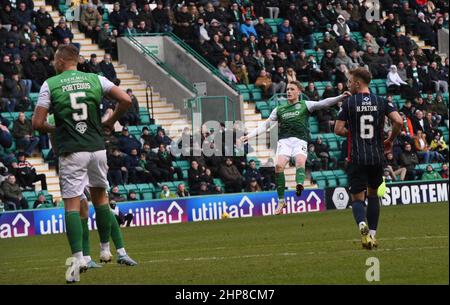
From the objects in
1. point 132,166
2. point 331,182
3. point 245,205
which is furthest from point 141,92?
point 245,205

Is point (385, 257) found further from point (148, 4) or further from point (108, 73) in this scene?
point (148, 4)

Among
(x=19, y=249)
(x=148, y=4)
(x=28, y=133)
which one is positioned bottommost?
(x=19, y=249)

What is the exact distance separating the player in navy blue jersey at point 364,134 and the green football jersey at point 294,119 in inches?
201

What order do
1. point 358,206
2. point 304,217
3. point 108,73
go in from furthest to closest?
point 108,73, point 304,217, point 358,206

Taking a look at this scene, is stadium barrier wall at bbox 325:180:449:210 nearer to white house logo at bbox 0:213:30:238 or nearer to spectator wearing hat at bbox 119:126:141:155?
spectator wearing hat at bbox 119:126:141:155

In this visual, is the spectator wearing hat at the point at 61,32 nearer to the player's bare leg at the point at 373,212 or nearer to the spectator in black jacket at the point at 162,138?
the spectator in black jacket at the point at 162,138

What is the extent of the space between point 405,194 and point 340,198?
214 cm

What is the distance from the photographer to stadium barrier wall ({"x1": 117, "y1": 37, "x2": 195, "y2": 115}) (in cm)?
3659

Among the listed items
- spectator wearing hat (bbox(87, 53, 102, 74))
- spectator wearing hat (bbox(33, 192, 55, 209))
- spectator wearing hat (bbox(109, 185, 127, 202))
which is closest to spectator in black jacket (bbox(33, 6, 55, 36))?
spectator wearing hat (bbox(87, 53, 102, 74))

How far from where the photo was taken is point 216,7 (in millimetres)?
39156

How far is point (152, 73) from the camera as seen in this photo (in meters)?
37.0

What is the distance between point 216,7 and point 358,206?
2496 centimetres

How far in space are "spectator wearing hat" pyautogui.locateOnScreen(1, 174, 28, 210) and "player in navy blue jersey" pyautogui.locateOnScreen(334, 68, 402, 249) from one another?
15.2m
